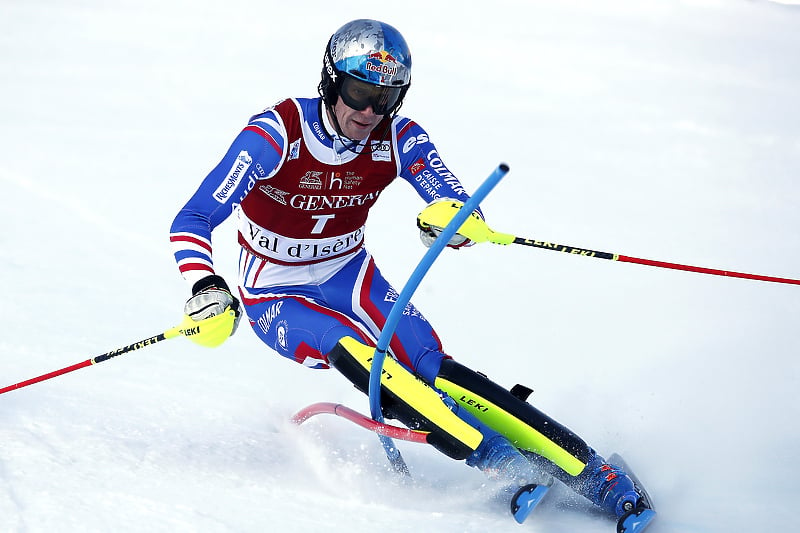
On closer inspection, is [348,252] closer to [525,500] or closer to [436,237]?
[436,237]

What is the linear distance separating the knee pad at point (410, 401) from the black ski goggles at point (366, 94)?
864 millimetres

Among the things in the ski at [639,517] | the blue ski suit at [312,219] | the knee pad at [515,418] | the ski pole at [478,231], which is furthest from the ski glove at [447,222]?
the ski at [639,517]

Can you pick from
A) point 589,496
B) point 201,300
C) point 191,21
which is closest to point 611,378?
point 589,496

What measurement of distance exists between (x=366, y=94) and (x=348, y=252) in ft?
2.55

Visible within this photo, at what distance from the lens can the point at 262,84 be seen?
10969 mm

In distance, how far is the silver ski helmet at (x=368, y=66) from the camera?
338 cm

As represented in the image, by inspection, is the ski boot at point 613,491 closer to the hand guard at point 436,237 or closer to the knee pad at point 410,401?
the knee pad at point 410,401

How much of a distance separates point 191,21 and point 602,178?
304 inches

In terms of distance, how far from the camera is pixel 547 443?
3.33m

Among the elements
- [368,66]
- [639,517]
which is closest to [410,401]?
[639,517]

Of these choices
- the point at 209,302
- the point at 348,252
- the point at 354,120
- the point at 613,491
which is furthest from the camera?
the point at 348,252

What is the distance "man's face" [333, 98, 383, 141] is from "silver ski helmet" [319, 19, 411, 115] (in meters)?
0.03

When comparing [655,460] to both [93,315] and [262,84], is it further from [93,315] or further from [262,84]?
[262,84]

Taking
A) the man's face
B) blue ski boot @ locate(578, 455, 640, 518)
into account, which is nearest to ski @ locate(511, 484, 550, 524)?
blue ski boot @ locate(578, 455, 640, 518)
